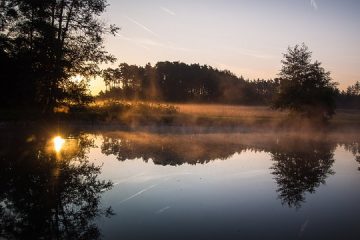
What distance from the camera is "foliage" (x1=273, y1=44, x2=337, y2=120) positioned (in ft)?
165

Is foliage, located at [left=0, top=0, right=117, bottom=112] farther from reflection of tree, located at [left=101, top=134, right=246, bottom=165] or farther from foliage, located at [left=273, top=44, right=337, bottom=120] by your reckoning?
foliage, located at [left=273, top=44, right=337, bottom=120]

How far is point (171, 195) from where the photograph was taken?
10922 millimetres

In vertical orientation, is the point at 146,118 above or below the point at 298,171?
above

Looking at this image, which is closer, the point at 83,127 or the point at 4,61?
the point at 4,61

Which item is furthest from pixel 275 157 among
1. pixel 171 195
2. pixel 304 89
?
pixel 304 89

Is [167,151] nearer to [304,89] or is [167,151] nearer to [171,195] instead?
[171,195]

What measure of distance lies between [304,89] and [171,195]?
44215mm

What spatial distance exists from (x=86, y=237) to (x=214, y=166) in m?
9.79

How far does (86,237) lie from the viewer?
23.5ft

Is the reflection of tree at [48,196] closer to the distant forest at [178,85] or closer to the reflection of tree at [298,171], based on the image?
the reflection of tree at [298,171]

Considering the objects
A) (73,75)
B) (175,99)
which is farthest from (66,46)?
(175,99)

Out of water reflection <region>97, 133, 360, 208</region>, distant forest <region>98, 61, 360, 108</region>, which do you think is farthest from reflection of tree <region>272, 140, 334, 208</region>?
distant forest <region>98, 61, 360, 108</region>

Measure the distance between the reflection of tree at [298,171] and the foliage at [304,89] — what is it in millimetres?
28493

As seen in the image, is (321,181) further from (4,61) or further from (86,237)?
(4,61)
